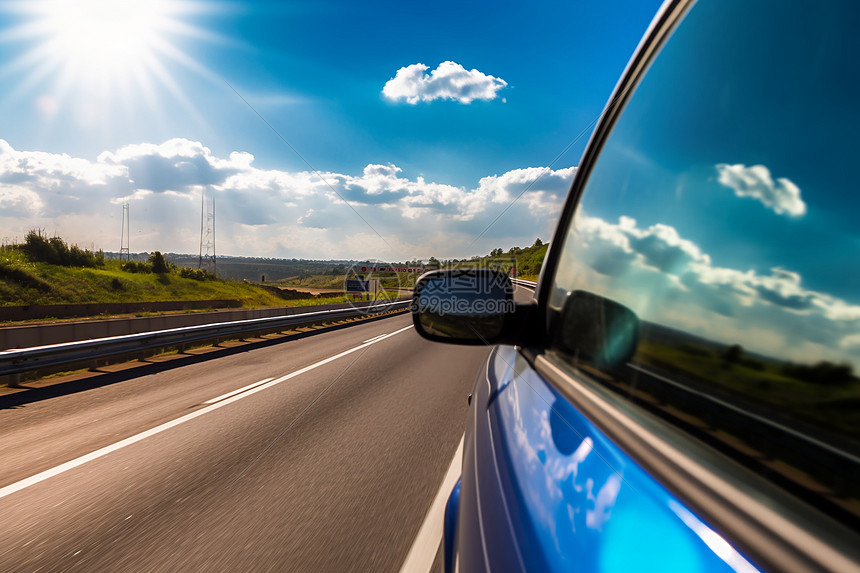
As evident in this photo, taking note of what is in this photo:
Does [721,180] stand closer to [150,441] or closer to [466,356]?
[150,441]

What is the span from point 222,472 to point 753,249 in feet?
15.1

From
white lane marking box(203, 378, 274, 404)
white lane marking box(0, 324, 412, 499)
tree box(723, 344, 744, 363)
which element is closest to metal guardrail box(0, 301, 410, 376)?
white lane marking box(203, 378, 274, 404)

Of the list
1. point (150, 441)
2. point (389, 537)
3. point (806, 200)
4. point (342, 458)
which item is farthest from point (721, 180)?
point (150, 441)

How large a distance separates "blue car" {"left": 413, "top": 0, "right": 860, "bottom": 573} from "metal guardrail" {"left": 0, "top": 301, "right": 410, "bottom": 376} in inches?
389

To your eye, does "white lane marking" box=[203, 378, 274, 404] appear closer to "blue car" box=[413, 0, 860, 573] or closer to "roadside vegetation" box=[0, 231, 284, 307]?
"blue car" box=[413, 0, 860, 573]

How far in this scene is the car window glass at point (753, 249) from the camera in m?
0.66

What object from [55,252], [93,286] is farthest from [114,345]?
[55,252]

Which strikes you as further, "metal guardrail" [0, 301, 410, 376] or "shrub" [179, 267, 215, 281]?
"shrub" [179, 267, 215, 281]

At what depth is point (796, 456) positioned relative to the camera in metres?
0.68

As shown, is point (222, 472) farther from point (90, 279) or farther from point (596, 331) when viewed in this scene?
point (90, 279)

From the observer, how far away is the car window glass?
2.16ft

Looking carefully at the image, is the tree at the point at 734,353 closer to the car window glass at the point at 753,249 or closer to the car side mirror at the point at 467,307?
the car window glass at the point at 753,249

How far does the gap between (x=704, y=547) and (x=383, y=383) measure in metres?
Result: 8.24

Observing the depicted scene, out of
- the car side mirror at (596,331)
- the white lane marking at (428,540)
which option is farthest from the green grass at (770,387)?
the white lane marking at (428,540)
